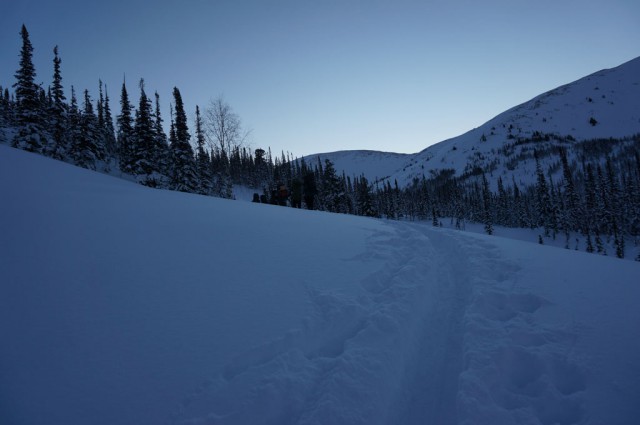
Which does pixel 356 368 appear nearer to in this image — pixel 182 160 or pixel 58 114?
pixel 182 160

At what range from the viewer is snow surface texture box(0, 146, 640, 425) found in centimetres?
278

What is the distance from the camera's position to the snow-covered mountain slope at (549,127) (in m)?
137

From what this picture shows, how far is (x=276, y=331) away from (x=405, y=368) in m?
1.78

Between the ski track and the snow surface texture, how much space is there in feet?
0.06

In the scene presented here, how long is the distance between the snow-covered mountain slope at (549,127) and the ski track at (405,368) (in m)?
135

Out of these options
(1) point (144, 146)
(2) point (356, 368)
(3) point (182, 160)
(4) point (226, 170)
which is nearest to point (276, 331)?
(2) point (356, 368)

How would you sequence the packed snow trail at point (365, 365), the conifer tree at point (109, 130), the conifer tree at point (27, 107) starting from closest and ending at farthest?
the packed snow trail at point (365, 365) → the conifer tree at point (27, 107) → the conifer tree at point (109, 130)

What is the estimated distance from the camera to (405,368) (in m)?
3.72

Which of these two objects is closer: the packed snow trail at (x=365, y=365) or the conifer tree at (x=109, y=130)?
the packed snow trail at (x=365, y=365)

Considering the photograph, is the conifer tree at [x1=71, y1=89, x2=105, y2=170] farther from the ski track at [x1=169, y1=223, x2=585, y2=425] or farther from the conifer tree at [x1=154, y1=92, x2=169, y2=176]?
the ski track at [x1=169, y1=223, x2=585, y2=425]

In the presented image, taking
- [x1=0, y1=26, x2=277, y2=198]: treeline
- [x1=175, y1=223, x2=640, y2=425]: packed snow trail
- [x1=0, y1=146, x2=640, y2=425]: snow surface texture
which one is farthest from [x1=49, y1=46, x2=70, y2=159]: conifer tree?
[x1=175, y1=223, x2=640, y2=425]: packed snow trail

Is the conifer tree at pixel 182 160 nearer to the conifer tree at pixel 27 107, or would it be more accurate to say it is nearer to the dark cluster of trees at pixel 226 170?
the dark cluster of trees at pixel 226 170

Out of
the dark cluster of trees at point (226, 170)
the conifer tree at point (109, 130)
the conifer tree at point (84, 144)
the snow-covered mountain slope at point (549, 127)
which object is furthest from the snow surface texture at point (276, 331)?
the snow-covered mountain slope at point (549, 127)

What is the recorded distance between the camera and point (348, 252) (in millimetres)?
7004
